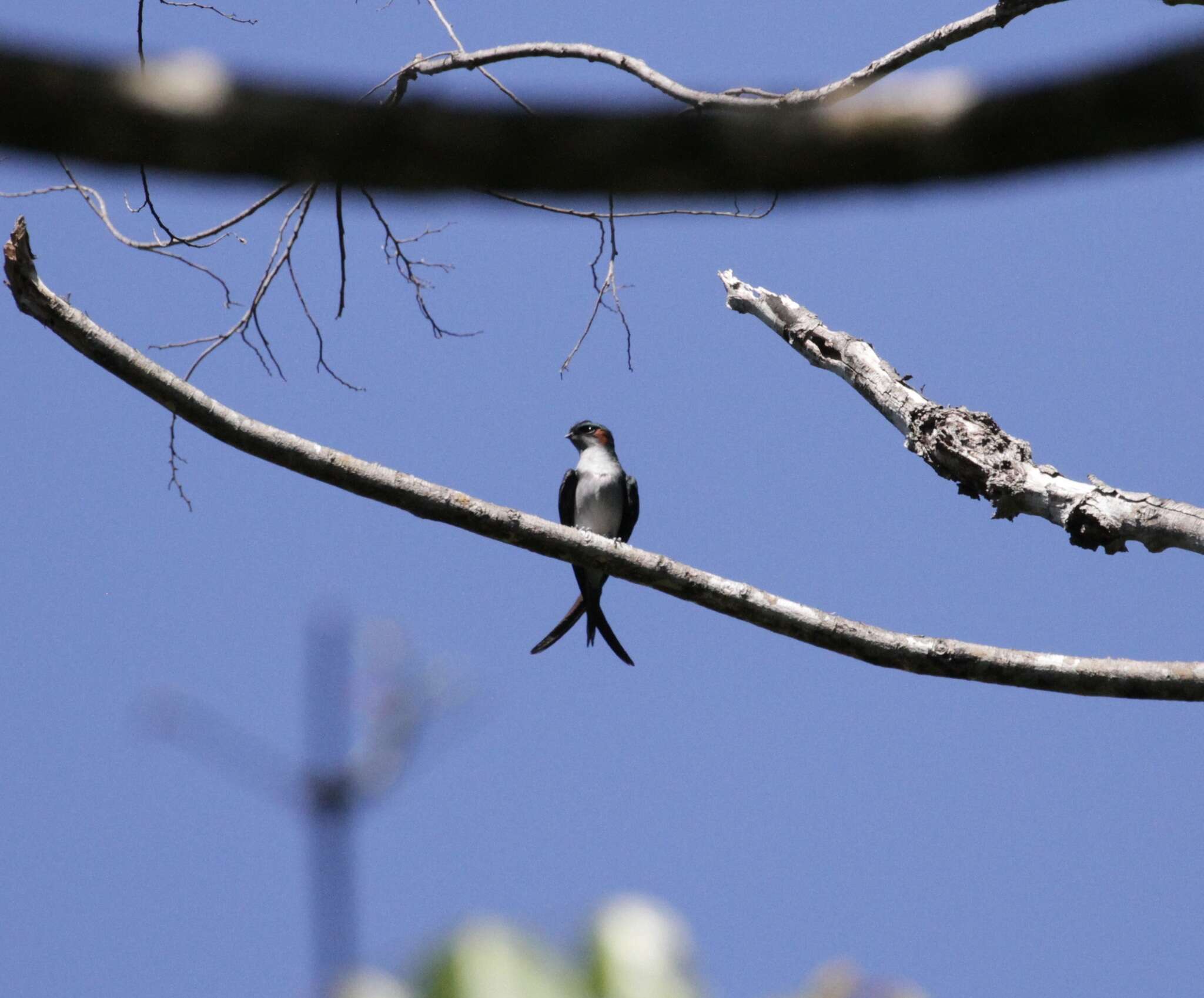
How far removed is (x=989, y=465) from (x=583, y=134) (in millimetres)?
4332

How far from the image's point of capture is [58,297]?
4.29 meters

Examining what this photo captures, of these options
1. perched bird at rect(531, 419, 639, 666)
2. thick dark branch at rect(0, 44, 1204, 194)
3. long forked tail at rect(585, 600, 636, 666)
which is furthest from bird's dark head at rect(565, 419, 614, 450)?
thick dark branch at rect(0, 44, 1204, 194)

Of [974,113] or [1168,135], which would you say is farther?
[974,113]

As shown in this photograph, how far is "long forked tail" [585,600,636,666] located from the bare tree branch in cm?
410

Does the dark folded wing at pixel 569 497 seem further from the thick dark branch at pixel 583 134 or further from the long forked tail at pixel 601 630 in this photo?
the thick dark branch at pixel 583 134

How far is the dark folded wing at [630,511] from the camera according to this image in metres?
10.7

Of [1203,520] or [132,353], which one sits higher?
[132,353]

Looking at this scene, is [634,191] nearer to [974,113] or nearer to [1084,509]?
[974,113]

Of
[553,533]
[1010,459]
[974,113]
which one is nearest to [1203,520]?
[1010,459]

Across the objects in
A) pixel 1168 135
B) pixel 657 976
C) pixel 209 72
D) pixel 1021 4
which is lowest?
pixel 657 976

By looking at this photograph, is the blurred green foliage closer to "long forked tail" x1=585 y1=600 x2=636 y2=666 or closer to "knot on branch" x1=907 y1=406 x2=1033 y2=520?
"knot on branch" x1=907 y1=406 x2=1033 y2=520

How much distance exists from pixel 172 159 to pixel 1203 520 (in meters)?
4.44

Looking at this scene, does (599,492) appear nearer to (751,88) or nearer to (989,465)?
(989,465)

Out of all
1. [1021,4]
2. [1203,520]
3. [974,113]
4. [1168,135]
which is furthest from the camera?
[1203,520]
